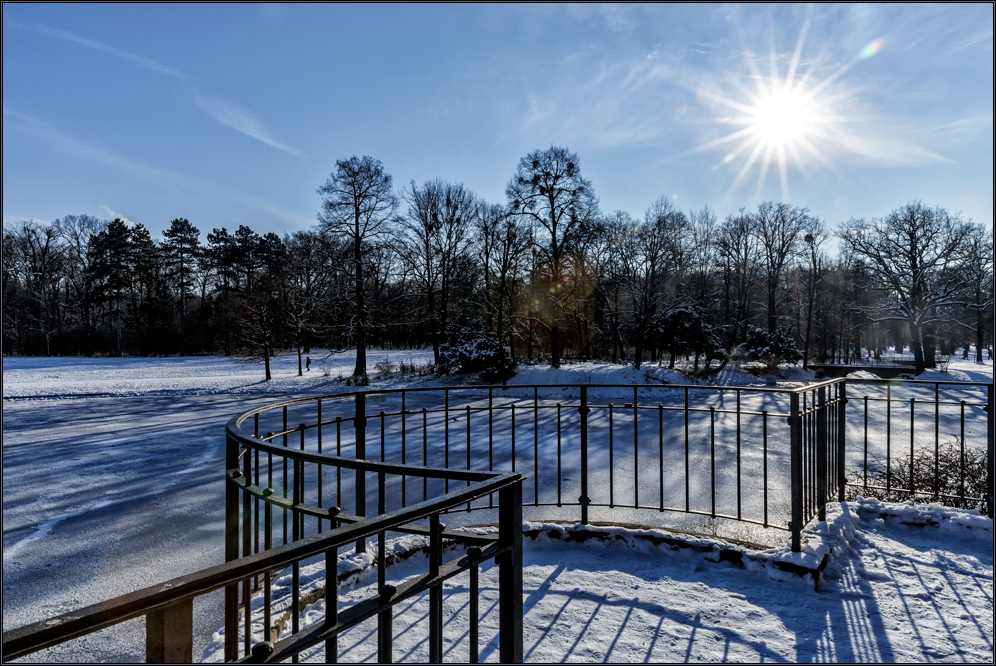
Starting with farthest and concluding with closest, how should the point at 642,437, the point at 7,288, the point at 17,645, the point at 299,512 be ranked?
1. the point at 7,288
2. the point at 642,437
3. the point at 299,512
4. the point at 17,645

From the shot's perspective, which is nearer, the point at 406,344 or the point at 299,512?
the point at 299,512

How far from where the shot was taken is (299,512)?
258cm

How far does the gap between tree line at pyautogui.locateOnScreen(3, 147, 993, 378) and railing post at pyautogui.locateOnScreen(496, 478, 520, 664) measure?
68.5 ft

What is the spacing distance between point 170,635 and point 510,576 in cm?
110

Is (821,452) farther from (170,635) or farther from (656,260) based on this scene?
(656,260)

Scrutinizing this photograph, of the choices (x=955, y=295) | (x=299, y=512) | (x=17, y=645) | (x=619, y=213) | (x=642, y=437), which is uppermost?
(x=619, y=213)

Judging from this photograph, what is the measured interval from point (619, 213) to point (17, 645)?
105ft

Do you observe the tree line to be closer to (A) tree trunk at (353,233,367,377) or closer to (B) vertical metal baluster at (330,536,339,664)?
(A) tree trunk at (353,233,367,377)

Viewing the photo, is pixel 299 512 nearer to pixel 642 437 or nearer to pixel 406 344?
pixel 642 437

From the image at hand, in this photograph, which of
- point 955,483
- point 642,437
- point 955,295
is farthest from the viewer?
point 955,295

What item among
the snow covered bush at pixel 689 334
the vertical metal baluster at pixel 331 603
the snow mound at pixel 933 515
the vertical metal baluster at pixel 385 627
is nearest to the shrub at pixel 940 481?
the snow mound at pixel 933 515

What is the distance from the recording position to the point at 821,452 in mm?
4441

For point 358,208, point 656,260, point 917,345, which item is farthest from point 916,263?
point 358,208

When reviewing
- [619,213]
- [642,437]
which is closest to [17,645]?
[642,437]
